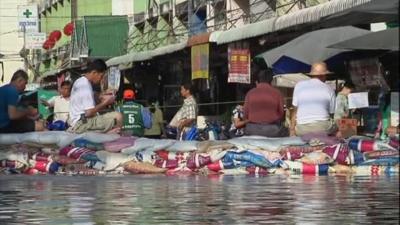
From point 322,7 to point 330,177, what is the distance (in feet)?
17.7

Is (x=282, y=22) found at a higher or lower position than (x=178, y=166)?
higher

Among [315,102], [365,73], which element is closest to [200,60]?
[365,73]

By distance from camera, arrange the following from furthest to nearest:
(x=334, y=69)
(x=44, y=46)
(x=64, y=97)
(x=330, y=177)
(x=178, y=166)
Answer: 1. (x=44, y=46)
2. (x=64, y=97)
3. (x=334, y=69)
4. (x=178, y=166)
5. (x=330, y=177)

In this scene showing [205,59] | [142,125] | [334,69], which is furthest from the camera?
[205,59]

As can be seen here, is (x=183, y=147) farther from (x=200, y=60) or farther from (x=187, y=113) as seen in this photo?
(x=200, y=60)

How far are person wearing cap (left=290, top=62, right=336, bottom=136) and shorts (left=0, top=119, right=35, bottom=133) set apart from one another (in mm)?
3986

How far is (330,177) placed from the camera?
10836 mm

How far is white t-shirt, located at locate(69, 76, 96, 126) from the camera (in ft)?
44.6

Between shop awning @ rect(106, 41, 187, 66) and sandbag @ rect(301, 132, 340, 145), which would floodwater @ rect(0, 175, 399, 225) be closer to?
sandbag @ rect(301, 132, 340, 145)

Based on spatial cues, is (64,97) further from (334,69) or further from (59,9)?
(59,9)

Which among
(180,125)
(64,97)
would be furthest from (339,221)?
(64,97)

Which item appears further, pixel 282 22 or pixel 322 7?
pixel 282 22

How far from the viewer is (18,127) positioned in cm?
1395

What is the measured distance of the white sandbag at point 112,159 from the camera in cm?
1257
